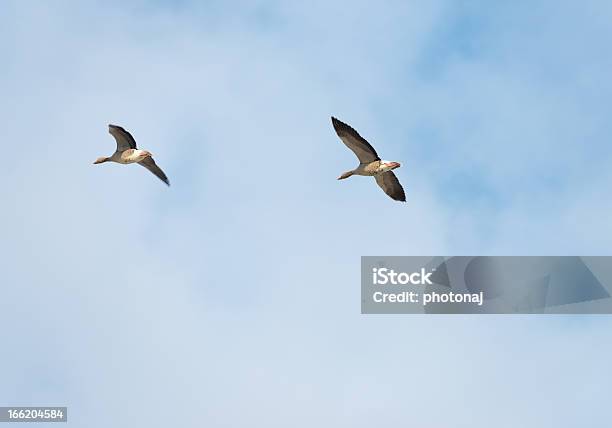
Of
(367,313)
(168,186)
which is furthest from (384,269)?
(168,186)

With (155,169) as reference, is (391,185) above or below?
below

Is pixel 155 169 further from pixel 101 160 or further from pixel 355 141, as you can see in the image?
pixel 355 141

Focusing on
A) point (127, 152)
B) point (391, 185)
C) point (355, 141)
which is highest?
point (127, 152)

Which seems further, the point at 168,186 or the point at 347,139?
the point at 168,186

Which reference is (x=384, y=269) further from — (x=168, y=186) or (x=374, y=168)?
(x=168, y=186)

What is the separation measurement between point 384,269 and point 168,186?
1132 centimetres

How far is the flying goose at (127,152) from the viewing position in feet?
199

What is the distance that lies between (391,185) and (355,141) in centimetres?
367

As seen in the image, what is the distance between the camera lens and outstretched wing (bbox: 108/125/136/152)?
60.4 m

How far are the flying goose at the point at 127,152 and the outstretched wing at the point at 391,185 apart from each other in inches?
432

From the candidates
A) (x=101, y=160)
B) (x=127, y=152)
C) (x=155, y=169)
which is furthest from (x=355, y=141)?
(x=101, y=160)

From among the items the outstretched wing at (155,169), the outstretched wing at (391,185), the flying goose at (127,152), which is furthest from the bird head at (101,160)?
the outstretched wing at (391,185)

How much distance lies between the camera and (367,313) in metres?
62.0

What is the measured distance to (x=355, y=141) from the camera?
5969 cm
